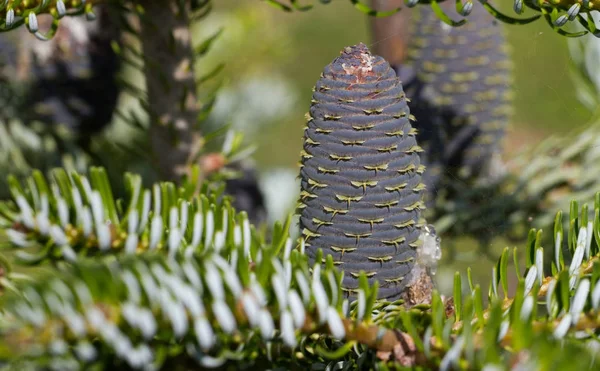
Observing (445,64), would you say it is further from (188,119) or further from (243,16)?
(243,16)

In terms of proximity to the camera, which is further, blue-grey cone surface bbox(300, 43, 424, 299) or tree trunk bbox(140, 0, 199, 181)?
tree trunk bbox(140, 0, 199, 181)

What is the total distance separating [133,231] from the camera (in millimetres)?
304

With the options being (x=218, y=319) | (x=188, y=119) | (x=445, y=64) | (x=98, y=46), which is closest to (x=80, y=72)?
(x=98, y=46)

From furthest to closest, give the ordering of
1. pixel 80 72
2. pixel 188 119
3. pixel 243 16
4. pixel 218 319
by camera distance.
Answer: pixel 243 16
pixel 80 72
pixel 188 119
pixel 218 319

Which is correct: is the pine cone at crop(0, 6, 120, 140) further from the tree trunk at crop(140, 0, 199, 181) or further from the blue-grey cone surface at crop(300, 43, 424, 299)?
the blue-grey cone surface at crop(300, 43, 424, 299)

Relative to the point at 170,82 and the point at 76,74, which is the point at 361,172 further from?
the point at 76,74

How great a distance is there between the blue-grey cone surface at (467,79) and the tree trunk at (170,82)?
17 centimetres

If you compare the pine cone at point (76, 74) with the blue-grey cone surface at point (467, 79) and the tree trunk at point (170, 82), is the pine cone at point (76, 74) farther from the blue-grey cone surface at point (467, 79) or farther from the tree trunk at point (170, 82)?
the blue-grey cone surface at point (467, 79)

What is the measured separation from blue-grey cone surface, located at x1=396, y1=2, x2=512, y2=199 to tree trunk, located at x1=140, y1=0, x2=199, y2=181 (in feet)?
0.56

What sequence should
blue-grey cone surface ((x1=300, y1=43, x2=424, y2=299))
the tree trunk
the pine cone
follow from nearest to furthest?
1. blue-grey cone surface ((x1=300, y1=43, x2=424, y2=299))
2. the tree trunk
3. the pine cone

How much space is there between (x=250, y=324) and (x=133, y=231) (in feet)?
0.30

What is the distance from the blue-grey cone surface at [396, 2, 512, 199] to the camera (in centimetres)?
53

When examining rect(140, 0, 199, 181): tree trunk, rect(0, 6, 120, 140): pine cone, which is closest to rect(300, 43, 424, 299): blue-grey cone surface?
rect(140, 0, 199, 181): tree trunk

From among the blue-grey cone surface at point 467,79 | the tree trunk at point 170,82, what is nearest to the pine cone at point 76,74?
the tree trunk at point 170,82
